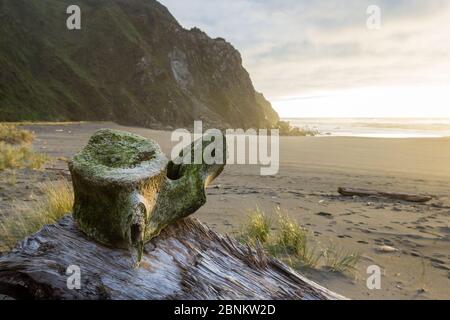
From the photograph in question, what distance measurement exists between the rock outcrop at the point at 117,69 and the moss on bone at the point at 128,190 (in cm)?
4408

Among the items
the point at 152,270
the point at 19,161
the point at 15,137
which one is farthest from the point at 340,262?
the point at 15,137

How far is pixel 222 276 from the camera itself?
234 centimetres

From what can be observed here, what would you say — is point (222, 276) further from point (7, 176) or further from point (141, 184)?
point (7, 176)

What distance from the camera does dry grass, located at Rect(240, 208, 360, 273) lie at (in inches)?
157

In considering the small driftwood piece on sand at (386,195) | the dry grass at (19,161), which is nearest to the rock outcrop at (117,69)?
the dry grass at (19,161)

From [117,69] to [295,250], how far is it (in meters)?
59.0

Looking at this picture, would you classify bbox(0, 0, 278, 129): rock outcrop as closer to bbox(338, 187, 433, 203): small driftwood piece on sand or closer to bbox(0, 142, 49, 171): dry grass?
bbox(0, 142, 49, 171): dry grass

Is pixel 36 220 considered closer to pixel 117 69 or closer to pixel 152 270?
pixel 152 270

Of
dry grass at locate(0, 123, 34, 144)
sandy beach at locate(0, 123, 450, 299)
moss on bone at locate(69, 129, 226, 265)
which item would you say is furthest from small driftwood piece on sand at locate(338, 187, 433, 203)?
dry grass at locate(0, 123, 34, 144)

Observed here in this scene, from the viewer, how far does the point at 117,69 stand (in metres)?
59.1

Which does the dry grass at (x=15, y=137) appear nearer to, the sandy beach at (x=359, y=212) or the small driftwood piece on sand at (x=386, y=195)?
the sandy beach at (x=359, y=212)
